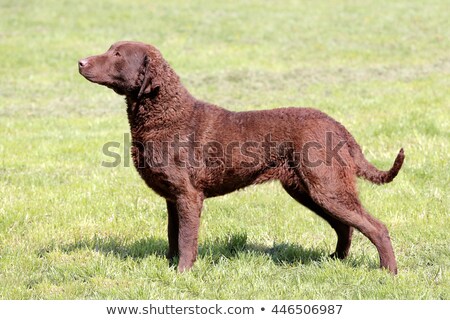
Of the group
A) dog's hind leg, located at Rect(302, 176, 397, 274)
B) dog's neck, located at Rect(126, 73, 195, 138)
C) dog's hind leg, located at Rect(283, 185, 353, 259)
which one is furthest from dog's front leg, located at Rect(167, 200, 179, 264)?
dog's hind leg, located at Rect(302, 176, 397, 274)

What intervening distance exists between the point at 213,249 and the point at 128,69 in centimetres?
164

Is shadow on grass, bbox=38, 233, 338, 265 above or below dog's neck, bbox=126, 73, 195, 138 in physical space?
below

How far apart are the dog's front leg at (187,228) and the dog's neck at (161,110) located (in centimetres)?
56

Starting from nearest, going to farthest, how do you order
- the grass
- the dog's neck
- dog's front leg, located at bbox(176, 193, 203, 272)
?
1. the grass
2. dog's front leg, located at bbox(176, 193, 203, 272)
3. the dog's neck

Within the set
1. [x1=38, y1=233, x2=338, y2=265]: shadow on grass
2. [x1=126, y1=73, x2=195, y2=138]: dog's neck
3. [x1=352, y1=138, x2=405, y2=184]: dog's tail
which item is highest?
[x1=126, y1=73, x2=195, y2=138]: dog's neck

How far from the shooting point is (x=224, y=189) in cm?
522

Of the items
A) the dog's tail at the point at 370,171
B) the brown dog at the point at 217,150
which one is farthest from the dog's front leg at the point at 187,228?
the dog's tail at the point at 370,171

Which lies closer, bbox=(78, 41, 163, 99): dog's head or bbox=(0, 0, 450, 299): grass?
bbox=(0, 0, 450, 299): grass

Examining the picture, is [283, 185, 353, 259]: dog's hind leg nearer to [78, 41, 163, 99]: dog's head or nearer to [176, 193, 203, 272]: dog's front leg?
[176, 193, 203, 272]: dog's front leg

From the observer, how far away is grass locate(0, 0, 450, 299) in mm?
4895

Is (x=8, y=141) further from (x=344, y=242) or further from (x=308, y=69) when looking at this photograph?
(x=308, y=69)

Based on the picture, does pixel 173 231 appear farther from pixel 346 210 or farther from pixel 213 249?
pixel 346 210

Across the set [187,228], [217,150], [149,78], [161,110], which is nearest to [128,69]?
[149,78]

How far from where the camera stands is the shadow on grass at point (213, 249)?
17.7 feet
